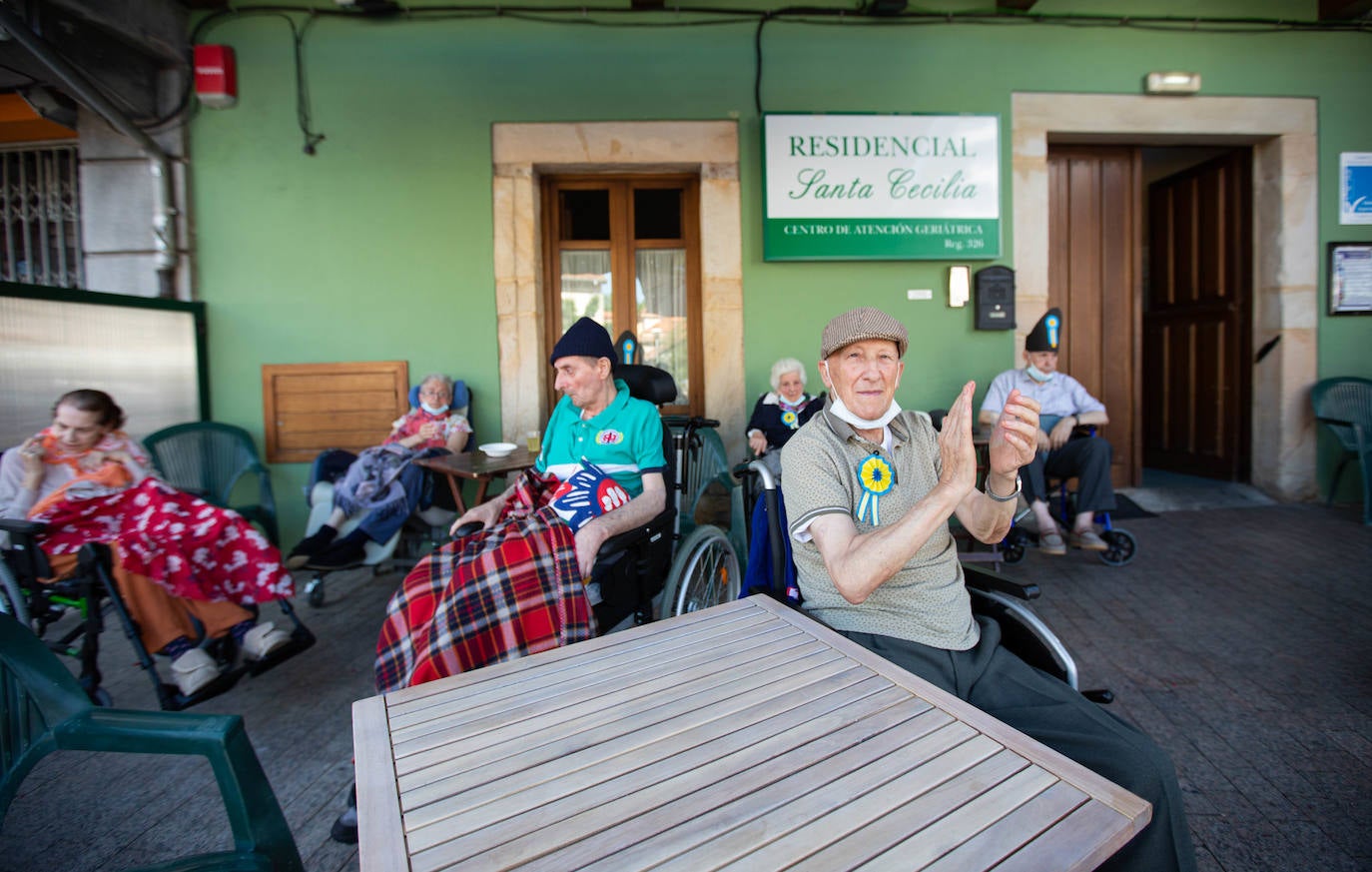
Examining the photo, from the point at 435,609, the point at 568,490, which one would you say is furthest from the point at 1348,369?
the point at 435,609

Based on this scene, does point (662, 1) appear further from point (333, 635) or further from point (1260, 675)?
point (1260, 675)

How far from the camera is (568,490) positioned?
2041 millimetres

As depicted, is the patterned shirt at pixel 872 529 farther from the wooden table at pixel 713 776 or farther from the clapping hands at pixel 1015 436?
the wooden table at pixel 713 776

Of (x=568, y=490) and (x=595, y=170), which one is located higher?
(x=595, y=170)

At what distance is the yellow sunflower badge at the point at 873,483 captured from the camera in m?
1.44

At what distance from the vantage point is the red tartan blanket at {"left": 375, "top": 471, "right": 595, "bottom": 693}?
5.23 ft

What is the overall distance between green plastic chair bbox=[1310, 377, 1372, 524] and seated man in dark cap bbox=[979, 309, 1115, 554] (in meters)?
2.08

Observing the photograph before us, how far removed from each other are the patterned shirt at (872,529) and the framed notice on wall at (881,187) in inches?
124

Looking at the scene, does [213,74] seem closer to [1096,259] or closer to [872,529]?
[872,529]

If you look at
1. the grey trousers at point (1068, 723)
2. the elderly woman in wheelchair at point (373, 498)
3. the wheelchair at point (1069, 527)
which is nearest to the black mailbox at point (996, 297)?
the wheelchair at point (1069, 527)

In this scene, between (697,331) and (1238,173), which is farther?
(1238,173)

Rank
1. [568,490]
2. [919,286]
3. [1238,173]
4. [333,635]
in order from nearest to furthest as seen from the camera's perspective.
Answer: [568,490]
[333,635]
[919,286]
[1238,173]

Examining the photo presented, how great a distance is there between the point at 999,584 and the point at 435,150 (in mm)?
4399

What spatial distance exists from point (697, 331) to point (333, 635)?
9.90ft
